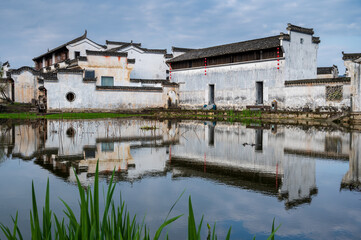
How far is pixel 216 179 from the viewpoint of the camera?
6.21 meters

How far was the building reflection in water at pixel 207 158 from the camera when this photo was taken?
239 inches

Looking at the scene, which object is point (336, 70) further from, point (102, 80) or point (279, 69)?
point (102, 80)

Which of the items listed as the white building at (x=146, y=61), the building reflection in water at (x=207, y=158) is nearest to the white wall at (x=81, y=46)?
the white building at (x=146, y=61)

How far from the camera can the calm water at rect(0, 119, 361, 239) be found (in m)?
4.12

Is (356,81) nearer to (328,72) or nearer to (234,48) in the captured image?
(234,48)

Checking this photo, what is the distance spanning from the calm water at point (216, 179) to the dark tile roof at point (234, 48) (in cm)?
1693

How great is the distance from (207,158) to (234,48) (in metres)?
22.8

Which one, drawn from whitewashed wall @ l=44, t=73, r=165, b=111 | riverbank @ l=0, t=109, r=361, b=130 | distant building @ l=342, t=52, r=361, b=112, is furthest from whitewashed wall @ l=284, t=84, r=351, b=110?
whitewashed wall @ l=44, t=73, r=165, b=111

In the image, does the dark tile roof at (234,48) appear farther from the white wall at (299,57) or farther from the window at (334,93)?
the window at (334,93)

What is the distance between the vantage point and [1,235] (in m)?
3.68

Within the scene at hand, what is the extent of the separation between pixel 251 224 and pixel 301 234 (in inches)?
21.9

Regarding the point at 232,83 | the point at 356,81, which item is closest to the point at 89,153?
the point at 356,81

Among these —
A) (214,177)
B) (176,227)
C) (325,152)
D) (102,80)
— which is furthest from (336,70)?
(176,227)

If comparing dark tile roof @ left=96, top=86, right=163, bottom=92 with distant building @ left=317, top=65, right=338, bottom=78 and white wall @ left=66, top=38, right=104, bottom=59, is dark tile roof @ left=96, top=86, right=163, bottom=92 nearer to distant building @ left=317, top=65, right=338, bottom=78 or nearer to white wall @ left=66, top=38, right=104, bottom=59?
white wall @ left=66, top=38, right=104, bottom=59
